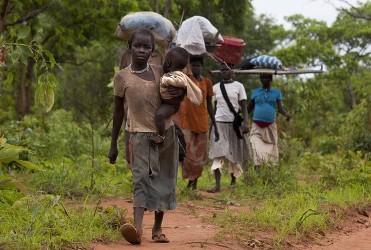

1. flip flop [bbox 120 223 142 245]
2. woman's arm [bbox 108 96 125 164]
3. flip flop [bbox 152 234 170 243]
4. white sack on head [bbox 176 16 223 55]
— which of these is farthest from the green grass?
white sack on head [bbox 176 16 223 55]

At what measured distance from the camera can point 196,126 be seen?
793cm

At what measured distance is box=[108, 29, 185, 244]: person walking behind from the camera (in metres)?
4.75

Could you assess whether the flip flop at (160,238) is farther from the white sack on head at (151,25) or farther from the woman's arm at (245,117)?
the woman's arm at (245,117)

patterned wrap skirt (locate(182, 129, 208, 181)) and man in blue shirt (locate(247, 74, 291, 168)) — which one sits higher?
man in blue shirt (locate(247, 74, 291, 168))

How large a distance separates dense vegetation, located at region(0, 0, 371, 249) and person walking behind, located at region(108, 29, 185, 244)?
388 mm

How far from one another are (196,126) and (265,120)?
1376 millimetres

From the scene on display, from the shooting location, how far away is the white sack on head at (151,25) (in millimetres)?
6613

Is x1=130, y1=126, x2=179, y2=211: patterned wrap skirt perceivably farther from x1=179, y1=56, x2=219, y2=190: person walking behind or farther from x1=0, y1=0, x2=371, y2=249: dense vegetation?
x1=179, y1=56, x2=219, y2=190: person walking behind

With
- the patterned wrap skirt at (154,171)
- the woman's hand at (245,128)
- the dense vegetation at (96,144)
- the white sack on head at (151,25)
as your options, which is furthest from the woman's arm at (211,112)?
the patterned wrap skirt at (154,171)

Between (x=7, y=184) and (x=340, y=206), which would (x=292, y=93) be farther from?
(x=7, y=184)

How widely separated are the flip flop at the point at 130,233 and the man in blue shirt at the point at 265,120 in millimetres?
4390

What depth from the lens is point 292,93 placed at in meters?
16.3

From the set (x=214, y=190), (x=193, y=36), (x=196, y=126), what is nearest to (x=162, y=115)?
(x=193, y=36)

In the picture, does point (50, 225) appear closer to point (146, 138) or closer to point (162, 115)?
point (146, 138)
